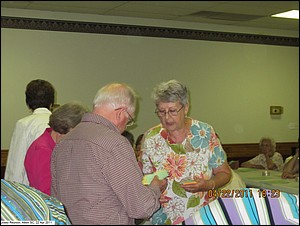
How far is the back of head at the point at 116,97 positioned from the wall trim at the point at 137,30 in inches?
130

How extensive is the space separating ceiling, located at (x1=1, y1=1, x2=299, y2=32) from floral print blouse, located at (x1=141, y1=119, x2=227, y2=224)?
262cm

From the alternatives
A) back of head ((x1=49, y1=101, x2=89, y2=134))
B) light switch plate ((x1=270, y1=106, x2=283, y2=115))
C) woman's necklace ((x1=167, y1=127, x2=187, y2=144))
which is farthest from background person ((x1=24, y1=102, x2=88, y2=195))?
light switch plate ((x1=270, y1=106, x2=283, y2=115))

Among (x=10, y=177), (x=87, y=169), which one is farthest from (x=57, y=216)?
(x=10, y=177)

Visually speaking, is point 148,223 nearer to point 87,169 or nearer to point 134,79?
point 87,169

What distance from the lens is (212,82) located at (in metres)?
5.39

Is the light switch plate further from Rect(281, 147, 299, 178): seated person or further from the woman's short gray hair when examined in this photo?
the woman's short gray hair

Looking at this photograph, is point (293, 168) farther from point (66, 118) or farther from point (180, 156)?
point (66, 118)

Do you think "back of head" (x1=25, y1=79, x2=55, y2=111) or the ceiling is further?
the ceiling

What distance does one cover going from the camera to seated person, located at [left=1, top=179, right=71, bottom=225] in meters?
0.71

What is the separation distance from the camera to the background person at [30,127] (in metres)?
2.16

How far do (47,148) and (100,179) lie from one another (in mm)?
629

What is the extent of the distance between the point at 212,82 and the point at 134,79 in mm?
1004

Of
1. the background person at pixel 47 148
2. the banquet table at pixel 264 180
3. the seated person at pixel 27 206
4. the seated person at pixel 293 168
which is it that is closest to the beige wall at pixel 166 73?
the banquet table at pixel 264 180

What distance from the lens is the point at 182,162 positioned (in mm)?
1722
